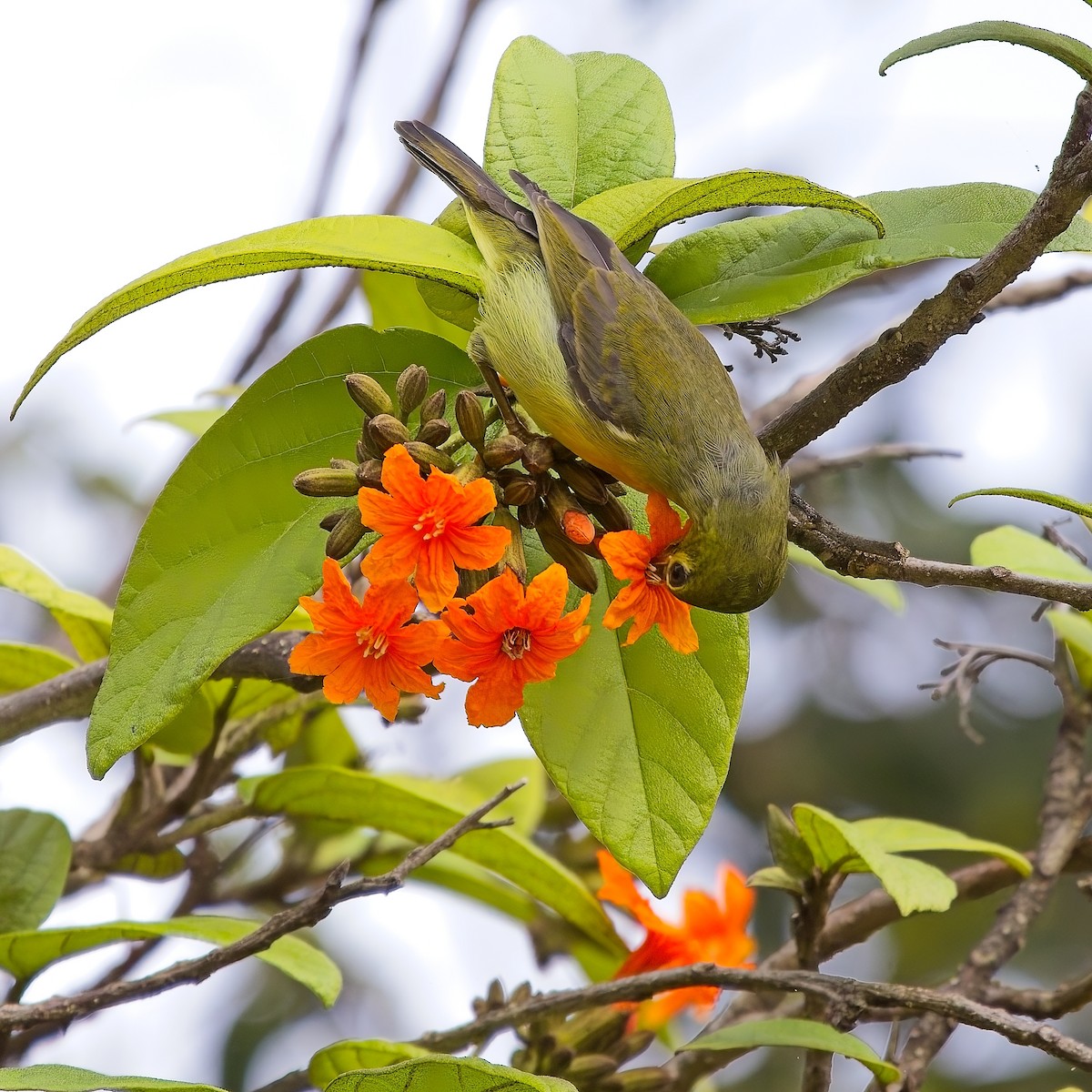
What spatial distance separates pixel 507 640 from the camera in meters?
1.43

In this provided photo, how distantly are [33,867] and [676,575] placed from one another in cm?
121

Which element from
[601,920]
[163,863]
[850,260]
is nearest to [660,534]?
[850,260]

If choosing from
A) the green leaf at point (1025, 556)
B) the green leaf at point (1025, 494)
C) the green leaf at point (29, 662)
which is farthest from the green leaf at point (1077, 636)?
the green leaf at point (29, 662)

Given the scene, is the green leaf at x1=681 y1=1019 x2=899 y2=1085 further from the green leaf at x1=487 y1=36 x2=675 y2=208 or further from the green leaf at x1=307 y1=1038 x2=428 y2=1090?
the green leaf at x1=487 y1=36 x2=675 y2=208

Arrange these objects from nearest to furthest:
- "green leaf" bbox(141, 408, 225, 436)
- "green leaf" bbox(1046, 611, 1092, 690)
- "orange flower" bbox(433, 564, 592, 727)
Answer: "orange flower" bbox(433, 564, 592, 727) → "green leaf" bbox(1046, 611, 1092, 690) → "green leaf" bbox(141, 408, 225, 436)

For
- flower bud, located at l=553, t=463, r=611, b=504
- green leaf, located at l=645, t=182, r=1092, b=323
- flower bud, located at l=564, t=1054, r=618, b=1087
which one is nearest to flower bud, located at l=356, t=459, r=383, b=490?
flower bud, located at l=553, t=463, r=611, b=504

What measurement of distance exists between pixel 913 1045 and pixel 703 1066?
0.38 metres

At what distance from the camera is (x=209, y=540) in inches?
61.0

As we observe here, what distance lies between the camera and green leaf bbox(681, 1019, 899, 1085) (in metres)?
1.56

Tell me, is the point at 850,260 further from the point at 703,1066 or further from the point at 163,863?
the point at 163,863

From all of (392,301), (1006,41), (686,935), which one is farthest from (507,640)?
(686,935)

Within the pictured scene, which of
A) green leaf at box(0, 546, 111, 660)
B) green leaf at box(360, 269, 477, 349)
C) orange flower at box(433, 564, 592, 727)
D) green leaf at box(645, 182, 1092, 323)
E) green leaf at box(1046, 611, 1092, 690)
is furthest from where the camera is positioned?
green leaf at box(360, 269, 477, 349)

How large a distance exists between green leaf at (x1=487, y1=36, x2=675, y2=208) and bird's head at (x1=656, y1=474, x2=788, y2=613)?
511mm

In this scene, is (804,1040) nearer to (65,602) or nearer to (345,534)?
(345,534)
